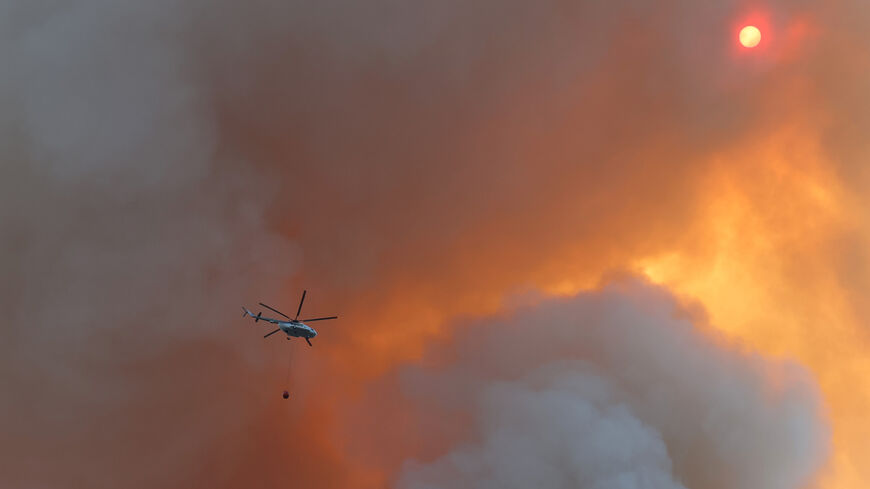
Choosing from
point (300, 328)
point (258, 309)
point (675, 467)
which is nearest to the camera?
point (300, 328)

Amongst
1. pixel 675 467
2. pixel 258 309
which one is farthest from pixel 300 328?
pixel 675 467

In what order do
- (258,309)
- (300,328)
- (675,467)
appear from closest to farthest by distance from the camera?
(300,328) < (675,467) < (258,309)

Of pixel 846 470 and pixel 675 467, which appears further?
pixel 846 470

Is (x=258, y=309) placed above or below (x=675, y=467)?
above

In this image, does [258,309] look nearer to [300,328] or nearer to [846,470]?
[300,328]

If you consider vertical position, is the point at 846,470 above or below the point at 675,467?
above

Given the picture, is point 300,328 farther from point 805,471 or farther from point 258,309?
point 805,471

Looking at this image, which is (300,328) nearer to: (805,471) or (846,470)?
(805,471)

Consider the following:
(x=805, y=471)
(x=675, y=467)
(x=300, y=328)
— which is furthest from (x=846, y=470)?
(x=300, y=328)
